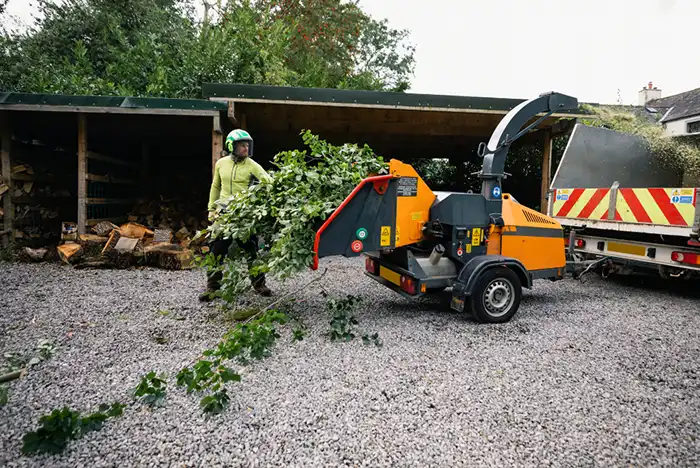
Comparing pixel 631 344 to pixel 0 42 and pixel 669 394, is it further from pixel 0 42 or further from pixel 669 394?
pixel 0 42

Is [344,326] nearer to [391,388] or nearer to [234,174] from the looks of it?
[391,388]

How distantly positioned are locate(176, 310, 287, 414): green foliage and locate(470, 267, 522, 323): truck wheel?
186 cm

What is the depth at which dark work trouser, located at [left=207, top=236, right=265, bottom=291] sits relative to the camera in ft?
14.6

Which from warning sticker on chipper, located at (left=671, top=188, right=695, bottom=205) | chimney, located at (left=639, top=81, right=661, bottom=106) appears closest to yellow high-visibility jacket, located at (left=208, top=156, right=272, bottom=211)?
warning sticker on chipper, located at (left=671, top=188, right=695, bottom=205)

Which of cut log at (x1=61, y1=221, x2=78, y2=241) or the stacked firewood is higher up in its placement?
cut log at (x1=61, y1=221, x2=78, y2=241)

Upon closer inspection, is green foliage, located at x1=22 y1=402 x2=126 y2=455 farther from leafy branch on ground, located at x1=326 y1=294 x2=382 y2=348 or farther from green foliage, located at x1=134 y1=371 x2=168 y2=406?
leafy branch on ground, located at x1=326 y1=294 x2=382 y2=348

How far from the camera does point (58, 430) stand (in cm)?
208

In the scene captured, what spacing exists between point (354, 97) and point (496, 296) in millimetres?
4528

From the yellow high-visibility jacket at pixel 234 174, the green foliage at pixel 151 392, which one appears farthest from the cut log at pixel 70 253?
the green foliage at pixel 151 392

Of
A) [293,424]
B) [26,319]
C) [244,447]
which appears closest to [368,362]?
[293,424]

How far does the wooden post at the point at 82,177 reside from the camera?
750 cm

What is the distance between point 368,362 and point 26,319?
3437 mm

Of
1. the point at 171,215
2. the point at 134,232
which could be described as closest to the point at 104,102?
the point at 134,232

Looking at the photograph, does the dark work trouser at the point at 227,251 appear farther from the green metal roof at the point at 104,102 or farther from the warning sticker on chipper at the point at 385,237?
the green metal roof at the point at 104,102
